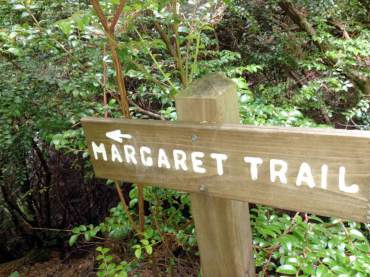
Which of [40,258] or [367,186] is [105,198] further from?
[367,186]

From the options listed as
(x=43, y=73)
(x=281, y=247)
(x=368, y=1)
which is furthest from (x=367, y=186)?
(x=368, y=1)

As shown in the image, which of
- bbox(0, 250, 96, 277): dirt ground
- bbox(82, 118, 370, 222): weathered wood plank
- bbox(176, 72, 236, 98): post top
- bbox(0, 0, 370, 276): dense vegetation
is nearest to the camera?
bbox(82, 118, 370, 222): weathered wood plank

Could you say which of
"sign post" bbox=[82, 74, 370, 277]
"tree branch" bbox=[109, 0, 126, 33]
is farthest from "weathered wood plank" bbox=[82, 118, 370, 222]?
"tree branch" bbox=[109, 0, 126, 33]

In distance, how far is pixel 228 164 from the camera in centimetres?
86

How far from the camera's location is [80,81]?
1733 millimetres

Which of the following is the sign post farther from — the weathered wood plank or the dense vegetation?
the dense vegetation

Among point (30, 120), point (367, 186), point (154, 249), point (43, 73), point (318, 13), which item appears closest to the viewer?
point (367, 186)

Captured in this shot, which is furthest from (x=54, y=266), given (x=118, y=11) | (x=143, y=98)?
(x=118, y=11)

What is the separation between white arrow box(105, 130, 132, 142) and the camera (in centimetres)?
99

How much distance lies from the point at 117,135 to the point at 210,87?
1.02 ft

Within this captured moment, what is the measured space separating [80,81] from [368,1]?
3.62 m

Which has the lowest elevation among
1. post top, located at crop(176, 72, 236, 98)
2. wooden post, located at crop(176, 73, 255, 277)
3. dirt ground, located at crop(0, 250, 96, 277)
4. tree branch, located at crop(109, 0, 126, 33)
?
dirt ground, located at crop(0, 250, 96, 277)

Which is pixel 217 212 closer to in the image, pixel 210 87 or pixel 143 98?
pixel 210 87

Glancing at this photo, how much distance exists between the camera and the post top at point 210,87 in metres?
0.89
